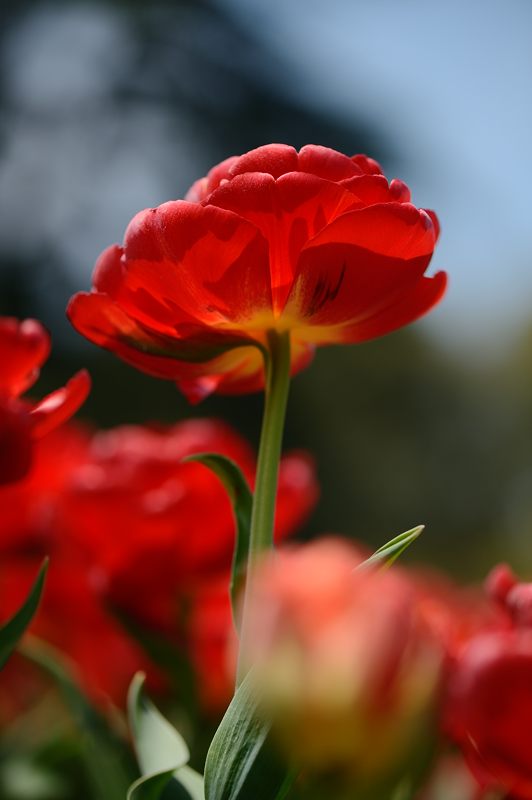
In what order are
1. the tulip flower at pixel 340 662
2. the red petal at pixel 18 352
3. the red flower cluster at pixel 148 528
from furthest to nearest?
1. the red flower cluster at pixel 148 528
2. the red petal at pixel 18 352
3. the tulip flower at pixel 340 662

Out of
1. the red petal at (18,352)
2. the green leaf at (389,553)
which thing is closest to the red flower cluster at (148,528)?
the red petal at (18,352)

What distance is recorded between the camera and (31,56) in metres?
7.28

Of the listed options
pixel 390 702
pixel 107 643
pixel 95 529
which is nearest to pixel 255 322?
pixel 390 702

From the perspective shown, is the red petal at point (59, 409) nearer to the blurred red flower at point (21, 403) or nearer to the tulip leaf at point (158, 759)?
the blurred red flower at point (21, 403)

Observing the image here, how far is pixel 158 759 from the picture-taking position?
1.32 ft

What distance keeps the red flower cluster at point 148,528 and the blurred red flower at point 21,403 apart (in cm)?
24

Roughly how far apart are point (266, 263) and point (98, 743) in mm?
277

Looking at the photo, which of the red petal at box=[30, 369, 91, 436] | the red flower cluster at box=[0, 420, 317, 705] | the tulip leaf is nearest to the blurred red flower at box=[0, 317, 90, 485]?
the red petal at box=[30, 369, 91, 436]

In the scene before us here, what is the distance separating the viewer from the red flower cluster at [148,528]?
2.32ft

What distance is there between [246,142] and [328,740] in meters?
7.60

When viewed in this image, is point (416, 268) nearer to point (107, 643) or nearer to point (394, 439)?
point (107, 643)

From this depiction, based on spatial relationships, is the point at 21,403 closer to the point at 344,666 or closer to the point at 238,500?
the point at 238,500

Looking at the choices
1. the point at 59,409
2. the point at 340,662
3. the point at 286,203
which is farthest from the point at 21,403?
the point at 340,662

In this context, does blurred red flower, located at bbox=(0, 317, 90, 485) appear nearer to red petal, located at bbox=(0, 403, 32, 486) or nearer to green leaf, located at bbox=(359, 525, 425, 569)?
red petal, located at bbox=(0, 403, 32, 486)
